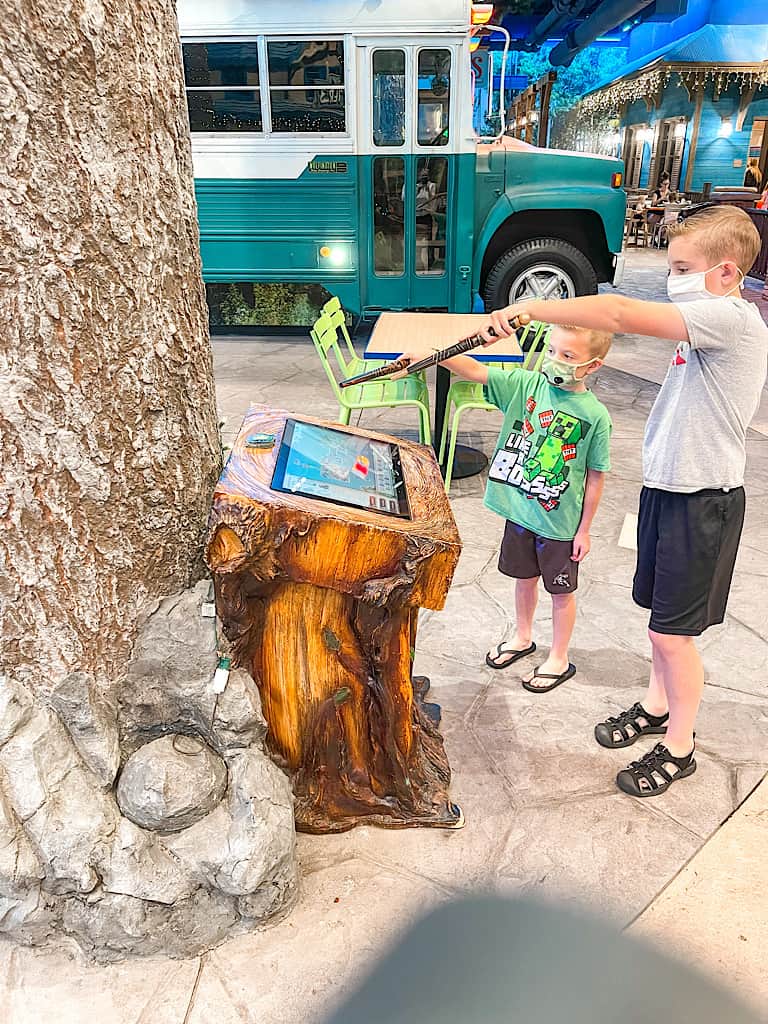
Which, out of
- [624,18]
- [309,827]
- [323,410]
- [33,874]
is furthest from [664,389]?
[624,18]

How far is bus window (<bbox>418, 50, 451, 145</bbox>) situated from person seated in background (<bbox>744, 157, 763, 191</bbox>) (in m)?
14.5

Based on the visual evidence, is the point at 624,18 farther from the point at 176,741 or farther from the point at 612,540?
the point at 176,741

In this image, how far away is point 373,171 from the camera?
6512mm

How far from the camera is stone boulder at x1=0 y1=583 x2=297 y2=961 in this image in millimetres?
1645

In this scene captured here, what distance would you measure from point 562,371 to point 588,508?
17.6 inches

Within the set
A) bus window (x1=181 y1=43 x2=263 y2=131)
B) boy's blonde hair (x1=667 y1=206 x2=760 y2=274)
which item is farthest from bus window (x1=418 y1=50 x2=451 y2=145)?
boy's blonde hair (x1=667 y1=206 x2=760 y2=274)

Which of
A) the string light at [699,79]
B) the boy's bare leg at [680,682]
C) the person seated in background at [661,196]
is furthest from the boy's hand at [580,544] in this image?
the string light at [699,79]

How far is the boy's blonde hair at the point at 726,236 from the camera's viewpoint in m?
1.75

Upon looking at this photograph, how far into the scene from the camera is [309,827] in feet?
6.83

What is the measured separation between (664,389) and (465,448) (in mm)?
3064

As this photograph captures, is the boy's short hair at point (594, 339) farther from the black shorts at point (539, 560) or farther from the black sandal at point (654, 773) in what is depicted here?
the black sandal at point (654, 773)

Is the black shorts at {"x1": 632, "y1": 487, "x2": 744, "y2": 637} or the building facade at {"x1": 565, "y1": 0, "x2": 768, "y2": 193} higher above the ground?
the building facade at {"x1": 565, "y1": 0, "x2": 768, "y2": 193}

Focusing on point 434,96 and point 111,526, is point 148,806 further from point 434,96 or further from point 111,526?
point 434,96

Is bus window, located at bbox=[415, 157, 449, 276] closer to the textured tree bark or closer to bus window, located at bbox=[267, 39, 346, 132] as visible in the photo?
bus window, located at bbox=[267, 39, 346, 132]
